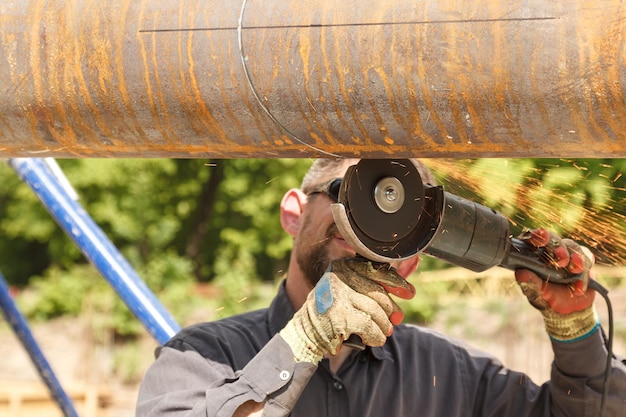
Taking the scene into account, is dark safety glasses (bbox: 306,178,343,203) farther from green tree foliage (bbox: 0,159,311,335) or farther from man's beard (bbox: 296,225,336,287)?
green tree foliage (bbox: 0,159,311,335)

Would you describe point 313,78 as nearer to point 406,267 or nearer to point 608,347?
point 406,267

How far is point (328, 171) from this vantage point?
2.54 metres

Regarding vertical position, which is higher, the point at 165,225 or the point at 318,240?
the point at 318,240

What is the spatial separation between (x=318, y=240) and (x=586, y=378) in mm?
869

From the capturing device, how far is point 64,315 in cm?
1417

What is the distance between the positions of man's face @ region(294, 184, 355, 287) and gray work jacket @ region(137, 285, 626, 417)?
8.2 inches

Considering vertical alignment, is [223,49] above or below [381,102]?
above

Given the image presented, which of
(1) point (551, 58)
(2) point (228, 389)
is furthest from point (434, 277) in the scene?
(1) point (551, 58)

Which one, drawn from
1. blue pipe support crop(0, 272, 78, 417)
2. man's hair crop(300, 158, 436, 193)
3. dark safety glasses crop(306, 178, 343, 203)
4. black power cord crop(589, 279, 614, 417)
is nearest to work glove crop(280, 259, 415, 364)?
dark safety glasses crop(306, 178, 343, 203)

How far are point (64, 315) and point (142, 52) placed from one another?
13.3 meters

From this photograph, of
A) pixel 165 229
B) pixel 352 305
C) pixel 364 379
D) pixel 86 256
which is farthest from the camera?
pixel 165 229

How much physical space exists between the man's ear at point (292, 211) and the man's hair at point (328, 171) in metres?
0.05

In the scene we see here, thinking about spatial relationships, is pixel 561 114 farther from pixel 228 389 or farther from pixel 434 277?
pixel 434 277

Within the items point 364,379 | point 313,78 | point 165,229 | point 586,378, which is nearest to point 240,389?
point 364,379
